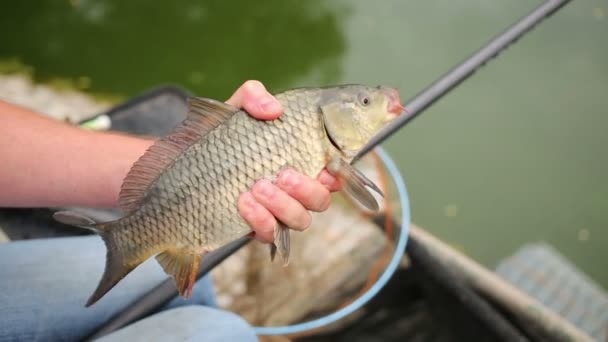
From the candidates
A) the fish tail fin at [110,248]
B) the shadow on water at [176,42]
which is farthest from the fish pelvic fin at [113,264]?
the shadow on water at [176,42]

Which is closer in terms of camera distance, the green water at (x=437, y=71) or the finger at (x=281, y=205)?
the finger at (x=281, y=205)

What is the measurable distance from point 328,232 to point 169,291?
99 centimetres

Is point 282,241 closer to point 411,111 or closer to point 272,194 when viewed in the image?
point 272,194

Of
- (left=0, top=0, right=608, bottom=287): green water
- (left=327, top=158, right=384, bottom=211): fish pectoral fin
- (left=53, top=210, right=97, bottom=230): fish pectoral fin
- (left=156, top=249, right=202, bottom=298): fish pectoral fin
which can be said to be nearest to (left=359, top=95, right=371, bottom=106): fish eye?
(left=327, top=158, right=384, bottom=211): fish pectoral fin

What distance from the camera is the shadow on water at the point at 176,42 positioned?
301cm

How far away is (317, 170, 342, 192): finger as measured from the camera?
2.85ft

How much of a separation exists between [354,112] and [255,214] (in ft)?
0.76

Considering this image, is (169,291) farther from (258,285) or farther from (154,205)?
(258,285)

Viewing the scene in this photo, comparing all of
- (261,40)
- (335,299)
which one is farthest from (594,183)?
(261,40)

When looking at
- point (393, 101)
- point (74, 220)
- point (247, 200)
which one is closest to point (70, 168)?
point (74, 220)

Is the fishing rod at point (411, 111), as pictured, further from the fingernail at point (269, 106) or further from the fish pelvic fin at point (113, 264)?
the fingernail at point (269, 106)

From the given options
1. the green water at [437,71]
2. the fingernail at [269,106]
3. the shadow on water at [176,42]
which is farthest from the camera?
the shadow on water at [176,42]

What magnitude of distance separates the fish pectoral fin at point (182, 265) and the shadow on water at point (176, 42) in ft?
7.08

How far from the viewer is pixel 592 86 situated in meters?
2.87
